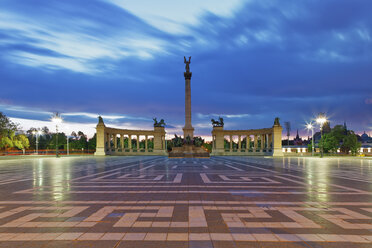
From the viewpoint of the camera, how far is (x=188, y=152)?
57344 millimetres

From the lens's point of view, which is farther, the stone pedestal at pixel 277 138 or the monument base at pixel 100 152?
the stone pedestal at pixel 277 138

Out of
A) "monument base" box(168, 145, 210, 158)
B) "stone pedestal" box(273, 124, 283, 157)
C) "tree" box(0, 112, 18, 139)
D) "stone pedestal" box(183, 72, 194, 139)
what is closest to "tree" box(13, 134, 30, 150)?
"tree" box(0, 112, 18, 139)

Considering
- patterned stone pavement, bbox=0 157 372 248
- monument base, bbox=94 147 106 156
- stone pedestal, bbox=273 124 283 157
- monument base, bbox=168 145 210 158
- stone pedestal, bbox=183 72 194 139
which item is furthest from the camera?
stone pedestal, bbox=273 124 283 157

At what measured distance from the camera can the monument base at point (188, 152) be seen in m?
55.3

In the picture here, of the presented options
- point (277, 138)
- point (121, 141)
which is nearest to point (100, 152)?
point (121, 141)

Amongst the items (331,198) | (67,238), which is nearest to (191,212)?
(67,238)

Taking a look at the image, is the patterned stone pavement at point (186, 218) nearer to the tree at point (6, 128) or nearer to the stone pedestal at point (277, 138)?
the stone pedestal at point (277, 138)

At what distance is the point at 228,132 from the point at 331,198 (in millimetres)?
75236

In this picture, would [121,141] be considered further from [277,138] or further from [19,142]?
[277,138]

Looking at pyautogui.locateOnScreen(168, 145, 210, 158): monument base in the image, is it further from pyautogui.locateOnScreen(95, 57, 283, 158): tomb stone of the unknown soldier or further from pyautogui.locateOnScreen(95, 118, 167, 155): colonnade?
pyautogui.locateOnScreen(95, 118, 167, 155): colonnade

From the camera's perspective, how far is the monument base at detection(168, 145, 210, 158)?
55.3 m

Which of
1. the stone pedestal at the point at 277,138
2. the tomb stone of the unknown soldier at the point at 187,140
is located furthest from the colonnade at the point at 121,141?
the stone pedestal at the point at 277,138

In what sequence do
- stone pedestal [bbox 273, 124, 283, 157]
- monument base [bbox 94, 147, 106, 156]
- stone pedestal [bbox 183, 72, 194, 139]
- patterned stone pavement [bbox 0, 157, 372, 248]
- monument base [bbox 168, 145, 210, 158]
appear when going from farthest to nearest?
stone pedestal [bbox 273, 124, 283, 157]
monument base [bbox 94, 147, 106, 156]
stone pedestal [bbox 183, 72, 194, 139]
monument base [bbox 168, 145, 210, 158]
patterned stone pavement [bbox 0, 157, 372, 248]

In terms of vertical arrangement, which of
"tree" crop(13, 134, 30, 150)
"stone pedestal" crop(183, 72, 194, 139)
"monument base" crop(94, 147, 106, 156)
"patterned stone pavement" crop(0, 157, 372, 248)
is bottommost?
"monument base" crop(94, 147, 106, 156)
